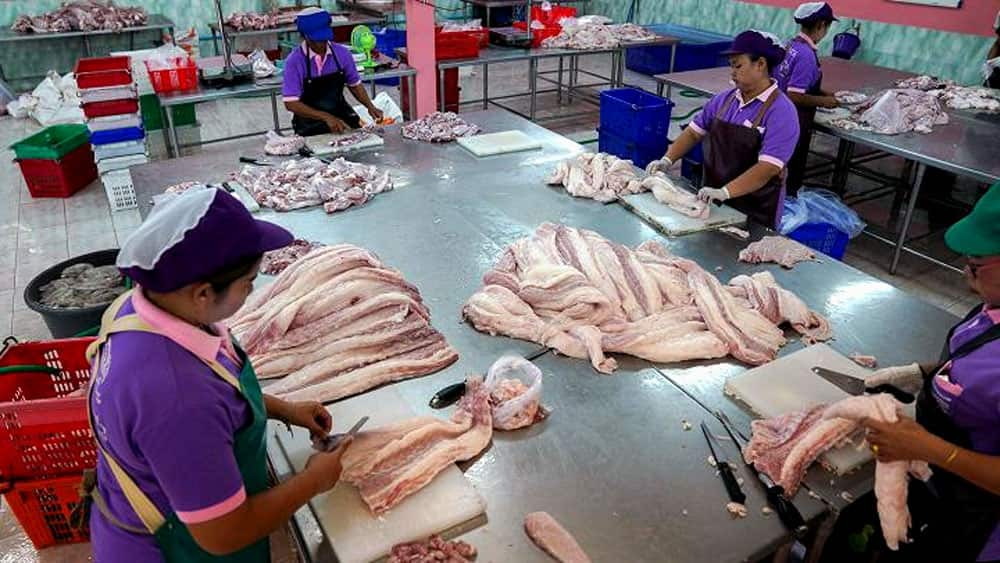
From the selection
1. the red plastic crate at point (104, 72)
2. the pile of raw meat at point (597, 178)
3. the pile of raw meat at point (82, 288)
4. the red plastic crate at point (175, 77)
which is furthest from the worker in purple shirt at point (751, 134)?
the red plastic crate at point (104, 72)

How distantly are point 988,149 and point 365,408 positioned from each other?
5.55 m

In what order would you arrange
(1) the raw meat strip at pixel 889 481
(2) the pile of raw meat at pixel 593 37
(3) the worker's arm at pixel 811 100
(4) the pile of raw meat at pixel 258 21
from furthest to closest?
(4) the pile of raw meat at pixel 258 21
(2) the pile of raw meat at pixel 593 37
(3) the worker's arm at pixel 811 100
(1) the raw meat strip at pixel 889 481

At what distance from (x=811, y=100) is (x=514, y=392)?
4777 mm

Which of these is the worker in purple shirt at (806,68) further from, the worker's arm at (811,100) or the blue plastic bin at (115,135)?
the blue plastic bin at (115,135)

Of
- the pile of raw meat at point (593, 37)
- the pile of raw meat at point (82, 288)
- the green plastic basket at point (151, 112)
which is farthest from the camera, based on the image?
the pile of raw meat at point (593, 37)

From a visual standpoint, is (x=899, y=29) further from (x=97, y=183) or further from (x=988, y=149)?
(x=97, y=183)

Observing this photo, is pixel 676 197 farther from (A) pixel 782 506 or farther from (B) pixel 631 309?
(A) pixel 782 506

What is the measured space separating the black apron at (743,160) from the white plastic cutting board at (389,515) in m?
2.95

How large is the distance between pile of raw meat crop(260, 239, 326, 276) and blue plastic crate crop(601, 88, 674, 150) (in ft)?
11.5

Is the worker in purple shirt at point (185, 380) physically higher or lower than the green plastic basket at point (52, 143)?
higher

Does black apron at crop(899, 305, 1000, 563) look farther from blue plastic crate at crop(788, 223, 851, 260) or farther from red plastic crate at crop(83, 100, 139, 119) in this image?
red plastic crate at crop(83, 100, 139, 119)

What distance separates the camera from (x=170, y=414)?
135 cm

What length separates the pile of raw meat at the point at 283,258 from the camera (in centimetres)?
318

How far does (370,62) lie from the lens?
7359 millimetres
